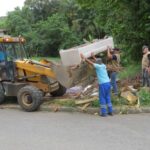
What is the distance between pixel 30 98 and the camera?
1401cm

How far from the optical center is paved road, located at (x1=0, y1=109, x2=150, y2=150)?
30.0ft

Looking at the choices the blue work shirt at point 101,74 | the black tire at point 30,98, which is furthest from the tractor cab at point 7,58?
the blue work shirt at point 101,74

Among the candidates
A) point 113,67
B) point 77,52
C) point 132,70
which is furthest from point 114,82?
point 132,70

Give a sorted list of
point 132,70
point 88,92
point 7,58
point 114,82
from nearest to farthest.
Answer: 1. point 114,82
2. point 88,92
3. point 7,58
4. point 132,70

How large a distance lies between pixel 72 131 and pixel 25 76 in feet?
16.2

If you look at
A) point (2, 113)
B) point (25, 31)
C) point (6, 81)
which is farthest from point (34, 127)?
point (25, 31)

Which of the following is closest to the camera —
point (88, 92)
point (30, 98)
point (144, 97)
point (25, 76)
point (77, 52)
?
point (77, 52)

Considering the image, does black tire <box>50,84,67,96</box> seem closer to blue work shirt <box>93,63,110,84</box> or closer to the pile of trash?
the pile of trash

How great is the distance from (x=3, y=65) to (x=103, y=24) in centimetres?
1142

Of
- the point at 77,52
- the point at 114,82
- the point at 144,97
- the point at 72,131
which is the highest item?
the point at 77,52

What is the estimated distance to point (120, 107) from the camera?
13.2m

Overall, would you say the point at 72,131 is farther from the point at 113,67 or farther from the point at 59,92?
the point at 59,92

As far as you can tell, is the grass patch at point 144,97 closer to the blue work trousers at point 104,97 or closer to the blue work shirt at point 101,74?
the blue work trousers at point 104,97

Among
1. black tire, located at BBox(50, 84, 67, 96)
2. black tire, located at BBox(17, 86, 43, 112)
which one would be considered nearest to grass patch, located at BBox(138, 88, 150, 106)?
black tire, located at BBox(50, 84, 67, 96)
